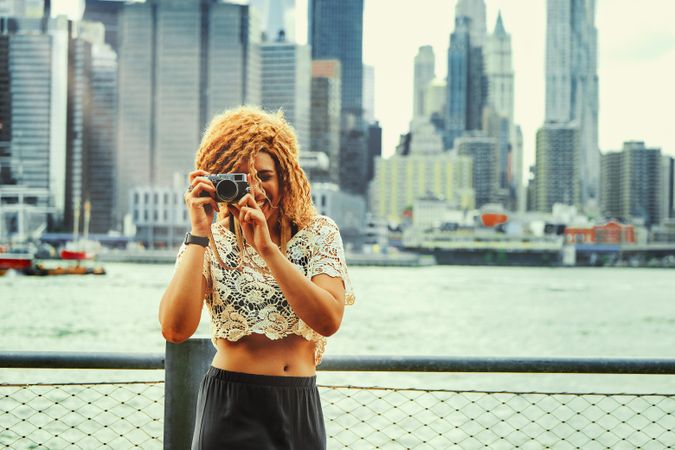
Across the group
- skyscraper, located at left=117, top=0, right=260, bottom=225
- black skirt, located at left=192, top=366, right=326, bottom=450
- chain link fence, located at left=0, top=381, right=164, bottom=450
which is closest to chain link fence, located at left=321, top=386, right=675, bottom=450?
chain link fence, located at left=0, top=381, right=164, bottom=450

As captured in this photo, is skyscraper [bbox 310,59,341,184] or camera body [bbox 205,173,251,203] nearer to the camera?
camera body [bbox 205,173,251,203]

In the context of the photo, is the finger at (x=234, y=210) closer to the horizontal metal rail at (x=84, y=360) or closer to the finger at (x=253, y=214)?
the finger at (x=253, y=214)

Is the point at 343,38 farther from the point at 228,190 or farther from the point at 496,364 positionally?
the point at 228,190

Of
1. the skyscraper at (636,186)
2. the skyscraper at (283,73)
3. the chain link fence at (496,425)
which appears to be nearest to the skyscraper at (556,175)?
the skyscraper at (636,186)

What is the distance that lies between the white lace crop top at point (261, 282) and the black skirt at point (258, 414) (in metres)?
0.11

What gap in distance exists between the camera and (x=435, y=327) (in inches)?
1344

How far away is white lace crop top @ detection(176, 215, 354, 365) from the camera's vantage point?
206 centimetres

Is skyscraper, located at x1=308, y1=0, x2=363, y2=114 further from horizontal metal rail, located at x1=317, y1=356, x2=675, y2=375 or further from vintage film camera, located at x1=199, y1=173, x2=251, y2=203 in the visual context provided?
vintage film camera, located at x1=199, y1=173, x2=251, y2=203

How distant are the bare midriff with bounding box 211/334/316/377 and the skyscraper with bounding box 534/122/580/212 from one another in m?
193

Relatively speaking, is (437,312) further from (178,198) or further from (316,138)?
(316,138)

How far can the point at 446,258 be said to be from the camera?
124312 millimetres

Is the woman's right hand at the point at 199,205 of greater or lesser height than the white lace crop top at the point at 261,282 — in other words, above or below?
above

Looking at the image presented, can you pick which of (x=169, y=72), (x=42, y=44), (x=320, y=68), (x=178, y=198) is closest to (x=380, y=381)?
(x=178, y=198)

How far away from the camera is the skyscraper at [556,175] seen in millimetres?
190500
